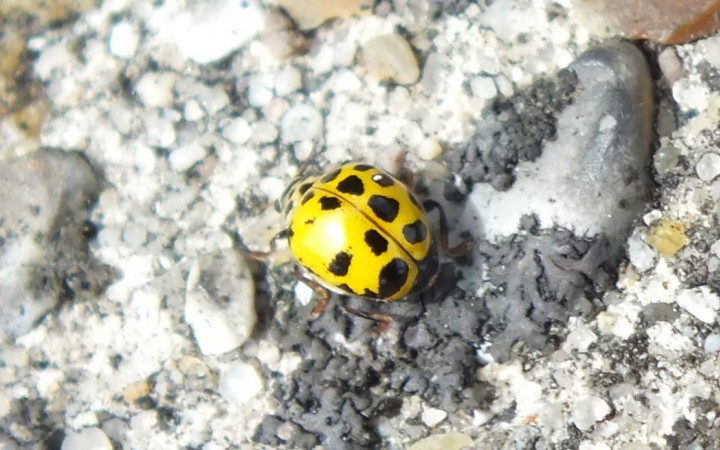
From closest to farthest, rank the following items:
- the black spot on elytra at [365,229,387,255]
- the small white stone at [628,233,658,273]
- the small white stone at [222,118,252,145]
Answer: the black spot on elytra at [365,229,387,255] → the small white stone at [628,233,658,273] → the small white stone at [222,118,252,145]

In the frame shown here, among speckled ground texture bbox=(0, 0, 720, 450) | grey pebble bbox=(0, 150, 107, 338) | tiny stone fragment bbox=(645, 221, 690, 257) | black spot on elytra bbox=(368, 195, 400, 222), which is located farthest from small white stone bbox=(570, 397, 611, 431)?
grey pebble bbox=(0, 150, 107, 338)

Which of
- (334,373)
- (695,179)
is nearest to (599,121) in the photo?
(695,179)

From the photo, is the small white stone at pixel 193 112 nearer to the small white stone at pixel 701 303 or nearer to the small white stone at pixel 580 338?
the small white stone at pixel 580 338

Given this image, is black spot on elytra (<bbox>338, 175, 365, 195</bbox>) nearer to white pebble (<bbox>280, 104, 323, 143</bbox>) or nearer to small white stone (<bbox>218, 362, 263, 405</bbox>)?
white pebble (<bbox>280, 104, 323, 143</bbox>)

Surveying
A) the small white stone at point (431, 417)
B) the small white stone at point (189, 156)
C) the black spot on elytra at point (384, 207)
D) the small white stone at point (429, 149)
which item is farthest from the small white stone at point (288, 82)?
the small white stone at point (431, 417)

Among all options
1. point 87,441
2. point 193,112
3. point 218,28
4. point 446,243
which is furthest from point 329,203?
point 87,441
